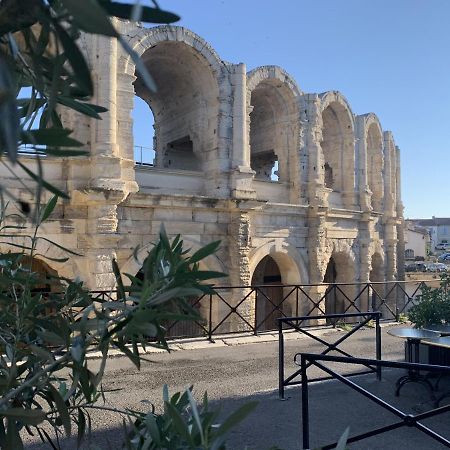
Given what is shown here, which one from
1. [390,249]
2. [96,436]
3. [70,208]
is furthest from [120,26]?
[390,249]

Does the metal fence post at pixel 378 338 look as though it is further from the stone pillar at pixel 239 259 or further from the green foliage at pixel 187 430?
the stone pillar at pixel 239 259

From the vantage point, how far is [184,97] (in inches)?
507

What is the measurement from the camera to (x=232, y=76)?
12000mm

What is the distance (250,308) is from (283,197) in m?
3.63

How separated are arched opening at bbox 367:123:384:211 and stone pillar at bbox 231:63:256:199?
7688mm

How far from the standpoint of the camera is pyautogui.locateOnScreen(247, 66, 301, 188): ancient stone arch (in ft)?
44.6

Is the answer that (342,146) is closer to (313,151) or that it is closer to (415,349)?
(313,151)

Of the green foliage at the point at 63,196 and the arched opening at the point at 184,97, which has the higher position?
the arched opening at the point at 184,97

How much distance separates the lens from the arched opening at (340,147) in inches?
629

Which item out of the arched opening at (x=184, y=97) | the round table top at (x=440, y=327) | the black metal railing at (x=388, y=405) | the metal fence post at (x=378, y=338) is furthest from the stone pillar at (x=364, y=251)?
the black metal railing at (x=388, y=405)

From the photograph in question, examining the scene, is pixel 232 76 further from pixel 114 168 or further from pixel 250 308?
pixel 250 308

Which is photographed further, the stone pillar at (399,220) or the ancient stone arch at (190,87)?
the stone pillar at (399,220)

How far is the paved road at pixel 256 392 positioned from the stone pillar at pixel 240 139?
4374 millimetres

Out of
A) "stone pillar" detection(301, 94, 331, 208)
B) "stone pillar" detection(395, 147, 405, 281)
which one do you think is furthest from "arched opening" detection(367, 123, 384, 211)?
"stone pillar" detection(301, 94, 331, 208)
